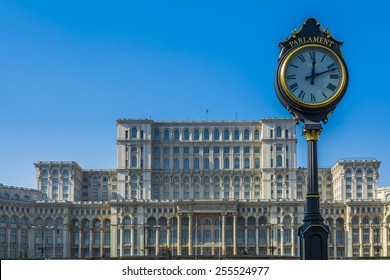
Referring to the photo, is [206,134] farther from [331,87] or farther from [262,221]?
[331,87]

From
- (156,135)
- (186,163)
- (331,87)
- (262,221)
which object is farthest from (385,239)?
(331,87)

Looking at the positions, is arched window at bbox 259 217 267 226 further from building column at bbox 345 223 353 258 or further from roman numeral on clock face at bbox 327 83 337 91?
roman numeral on clock face at bbox 327 83 337 91

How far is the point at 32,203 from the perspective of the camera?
16938cm

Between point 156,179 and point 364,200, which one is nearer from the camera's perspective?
point 364,200

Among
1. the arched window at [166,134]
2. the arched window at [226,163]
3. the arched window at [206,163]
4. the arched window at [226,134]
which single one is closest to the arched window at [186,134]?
the arched window at [166,134]

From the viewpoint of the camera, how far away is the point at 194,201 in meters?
163

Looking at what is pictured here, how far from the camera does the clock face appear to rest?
28.4 meters

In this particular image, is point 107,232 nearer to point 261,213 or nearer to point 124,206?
point 124,206

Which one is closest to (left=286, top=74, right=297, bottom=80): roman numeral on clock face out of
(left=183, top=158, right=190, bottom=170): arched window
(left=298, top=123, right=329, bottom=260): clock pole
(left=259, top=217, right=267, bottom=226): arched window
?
(left=298, top=123, right=329, bottom=260): clock pole

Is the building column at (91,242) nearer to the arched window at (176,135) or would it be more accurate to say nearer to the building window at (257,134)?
the arched window at (176,135)

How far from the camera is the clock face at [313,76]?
93.1ft

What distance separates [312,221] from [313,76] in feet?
20.3
